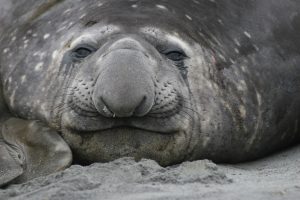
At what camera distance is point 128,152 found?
487 cm

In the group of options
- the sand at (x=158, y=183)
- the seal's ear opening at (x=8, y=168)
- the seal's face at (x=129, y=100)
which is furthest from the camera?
the seal's face at (x=129, y=100)

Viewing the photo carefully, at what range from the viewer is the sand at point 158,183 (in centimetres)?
402

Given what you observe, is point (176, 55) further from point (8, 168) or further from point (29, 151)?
point (8, 168)

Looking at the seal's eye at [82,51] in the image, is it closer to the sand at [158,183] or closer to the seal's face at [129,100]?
the seal's face at [129,100]

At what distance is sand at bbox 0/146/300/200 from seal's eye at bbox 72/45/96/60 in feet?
2.56

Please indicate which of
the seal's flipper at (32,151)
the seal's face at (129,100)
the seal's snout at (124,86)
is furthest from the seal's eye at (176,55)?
the seal's flipper at (32,151)

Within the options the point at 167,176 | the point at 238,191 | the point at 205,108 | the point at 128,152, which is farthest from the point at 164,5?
the point at 238,191

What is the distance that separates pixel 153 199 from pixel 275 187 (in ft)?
2.15

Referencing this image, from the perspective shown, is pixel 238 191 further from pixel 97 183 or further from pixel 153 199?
pixel 97 183

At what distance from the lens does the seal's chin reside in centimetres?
485

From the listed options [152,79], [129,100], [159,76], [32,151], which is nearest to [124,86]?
[129,100]

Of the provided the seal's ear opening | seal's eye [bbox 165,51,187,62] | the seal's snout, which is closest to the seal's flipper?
the seal's ear opening

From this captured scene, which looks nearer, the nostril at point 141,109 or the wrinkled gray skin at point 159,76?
the nostril at point 141,109

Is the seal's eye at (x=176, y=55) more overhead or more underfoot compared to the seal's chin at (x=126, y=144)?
more overhead
